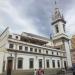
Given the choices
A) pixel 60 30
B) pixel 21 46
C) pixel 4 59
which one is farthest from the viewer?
pixel 60 30

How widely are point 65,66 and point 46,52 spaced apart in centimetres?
1034

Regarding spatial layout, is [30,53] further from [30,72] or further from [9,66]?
[9,66]

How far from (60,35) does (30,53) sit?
18.2 meters

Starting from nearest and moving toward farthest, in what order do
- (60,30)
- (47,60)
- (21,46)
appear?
(21,46) → (47,60) → (60,30)

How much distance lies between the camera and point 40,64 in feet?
98.5

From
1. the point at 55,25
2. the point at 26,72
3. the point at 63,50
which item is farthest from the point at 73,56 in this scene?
the point at 26,72

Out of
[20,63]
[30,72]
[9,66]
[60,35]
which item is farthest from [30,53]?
[60,35]

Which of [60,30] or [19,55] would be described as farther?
[60,30]

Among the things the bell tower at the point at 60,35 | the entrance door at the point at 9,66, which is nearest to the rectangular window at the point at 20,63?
the entrance door at the point at 9,66

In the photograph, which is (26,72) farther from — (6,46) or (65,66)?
(65,66)

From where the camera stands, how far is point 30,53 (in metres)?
28.4

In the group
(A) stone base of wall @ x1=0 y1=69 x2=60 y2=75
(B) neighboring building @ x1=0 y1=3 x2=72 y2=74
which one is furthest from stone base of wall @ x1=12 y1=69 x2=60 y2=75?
(B) neighboring building @ x1=0 y1=3 x2=72 y2=74

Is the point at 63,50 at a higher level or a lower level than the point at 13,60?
higher

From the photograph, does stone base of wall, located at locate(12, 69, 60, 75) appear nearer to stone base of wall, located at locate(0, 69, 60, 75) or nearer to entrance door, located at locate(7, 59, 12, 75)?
stone base of wall, located at locate(0, 69, 60, 75)
